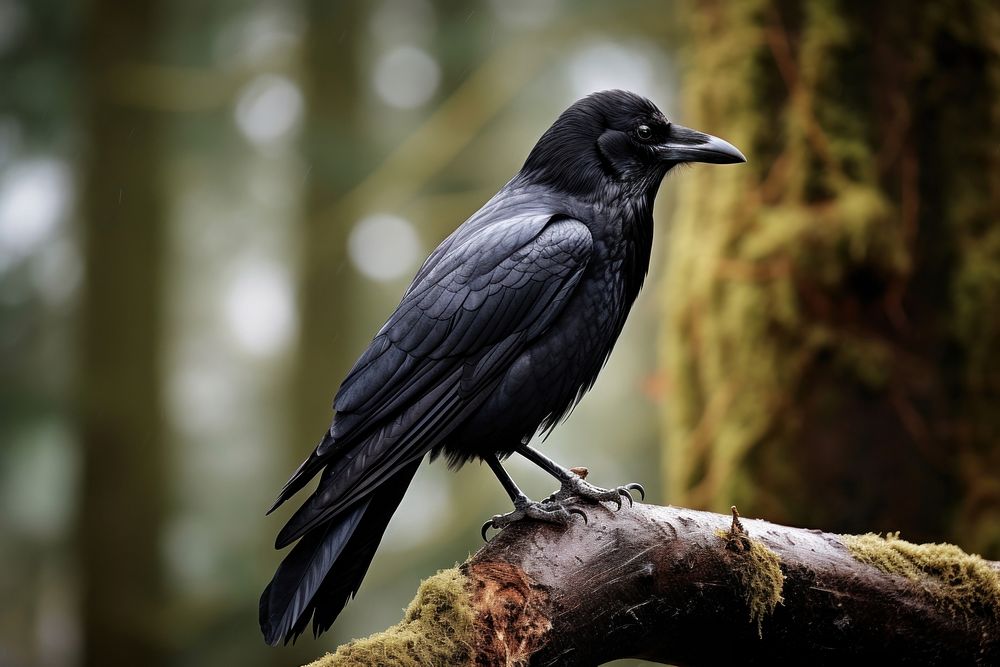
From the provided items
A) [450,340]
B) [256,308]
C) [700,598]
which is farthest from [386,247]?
[700,598]

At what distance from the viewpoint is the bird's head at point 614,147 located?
3104 mm

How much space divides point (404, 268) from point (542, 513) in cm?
685

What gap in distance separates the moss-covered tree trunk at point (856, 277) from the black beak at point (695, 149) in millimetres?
879

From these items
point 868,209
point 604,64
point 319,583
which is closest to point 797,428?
point 868,209

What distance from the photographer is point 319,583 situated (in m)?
2.28

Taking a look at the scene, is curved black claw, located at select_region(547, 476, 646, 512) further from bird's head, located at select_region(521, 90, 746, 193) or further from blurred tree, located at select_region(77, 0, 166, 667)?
blurred tree, located at select_region(77, 0, 166, 667)

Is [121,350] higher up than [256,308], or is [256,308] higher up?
[256,308]

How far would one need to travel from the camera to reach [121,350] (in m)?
6.54

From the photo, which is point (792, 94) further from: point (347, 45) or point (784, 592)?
point (347, 45)

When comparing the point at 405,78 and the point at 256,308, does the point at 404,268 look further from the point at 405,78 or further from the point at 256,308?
the point at 256,308

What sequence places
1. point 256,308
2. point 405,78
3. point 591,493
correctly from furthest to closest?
1. point 256,308
2. point 405,78
3. point 591,493

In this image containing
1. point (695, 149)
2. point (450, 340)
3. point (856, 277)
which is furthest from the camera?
point (856, 277)

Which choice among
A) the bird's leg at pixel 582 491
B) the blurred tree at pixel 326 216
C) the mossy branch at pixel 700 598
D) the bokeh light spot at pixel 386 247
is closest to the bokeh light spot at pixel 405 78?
the bokeh light spot at pixel 386 247

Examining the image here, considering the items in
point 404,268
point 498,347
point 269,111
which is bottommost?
point 498,347
